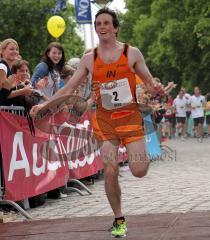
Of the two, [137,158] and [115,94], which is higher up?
[115,94]

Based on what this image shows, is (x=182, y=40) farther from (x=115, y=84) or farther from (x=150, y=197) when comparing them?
(x=115, y=84)

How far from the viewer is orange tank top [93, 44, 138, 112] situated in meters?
6.14

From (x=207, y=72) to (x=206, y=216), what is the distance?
35.0 metres

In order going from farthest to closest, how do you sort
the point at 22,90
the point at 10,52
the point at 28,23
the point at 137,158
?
1. the point at 28,23
2. the point at 10,52
3. the point at 22,90
4. the point at 137,158

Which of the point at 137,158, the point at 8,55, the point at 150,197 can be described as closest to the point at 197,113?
the point at 150,197

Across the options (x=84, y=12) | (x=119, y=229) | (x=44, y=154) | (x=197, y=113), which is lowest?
(x=119, y=229)

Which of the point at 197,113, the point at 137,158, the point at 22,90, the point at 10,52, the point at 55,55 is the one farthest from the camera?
the point at 197,113

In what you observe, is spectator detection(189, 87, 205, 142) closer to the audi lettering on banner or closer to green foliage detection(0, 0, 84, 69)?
the audi lettering on banner

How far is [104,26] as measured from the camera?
243 inches

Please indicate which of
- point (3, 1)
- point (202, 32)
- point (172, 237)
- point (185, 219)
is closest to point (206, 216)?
point (185, 219)

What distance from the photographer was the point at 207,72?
4122 centimetres

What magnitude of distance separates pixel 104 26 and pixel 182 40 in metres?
34.3

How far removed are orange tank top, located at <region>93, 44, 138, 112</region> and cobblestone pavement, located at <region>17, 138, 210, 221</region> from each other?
1.90 metres

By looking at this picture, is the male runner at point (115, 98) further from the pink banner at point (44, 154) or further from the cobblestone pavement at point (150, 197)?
the pink banner at point (44, 154)
